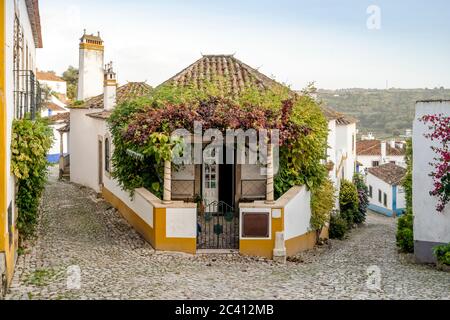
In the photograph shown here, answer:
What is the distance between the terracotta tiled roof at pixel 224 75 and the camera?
17.1 metres

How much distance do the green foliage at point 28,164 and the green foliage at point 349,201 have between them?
54.8 ft

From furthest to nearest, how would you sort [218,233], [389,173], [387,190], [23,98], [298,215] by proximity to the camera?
[389,173]
[387,190]
[298,215]
[23,98]
[218,233]

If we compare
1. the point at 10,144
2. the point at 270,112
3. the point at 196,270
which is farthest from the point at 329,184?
the point at 10,144

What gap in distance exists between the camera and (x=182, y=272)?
10.8m

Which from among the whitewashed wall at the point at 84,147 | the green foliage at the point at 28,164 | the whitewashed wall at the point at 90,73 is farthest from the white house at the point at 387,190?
the green foliage at the point at 28,164

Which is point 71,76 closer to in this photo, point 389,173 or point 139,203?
point 389,173

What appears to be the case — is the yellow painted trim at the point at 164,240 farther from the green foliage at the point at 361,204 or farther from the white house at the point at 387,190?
the white house at the point at 387,190

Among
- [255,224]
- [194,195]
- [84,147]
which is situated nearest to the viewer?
[255,224]

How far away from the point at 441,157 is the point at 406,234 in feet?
11.8

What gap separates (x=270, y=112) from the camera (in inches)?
535

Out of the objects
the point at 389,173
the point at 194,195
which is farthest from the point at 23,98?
the point at 389,173

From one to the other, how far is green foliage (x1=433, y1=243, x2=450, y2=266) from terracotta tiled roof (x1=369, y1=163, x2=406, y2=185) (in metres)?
28.5

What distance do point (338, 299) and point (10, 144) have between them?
6.17 m
